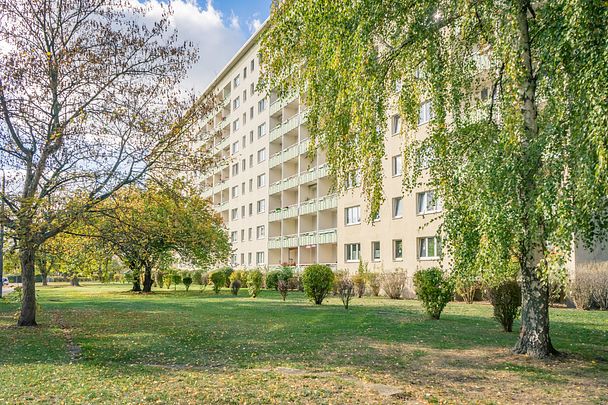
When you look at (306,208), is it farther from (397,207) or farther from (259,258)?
(397,207)

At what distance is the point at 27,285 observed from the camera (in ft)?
50.1

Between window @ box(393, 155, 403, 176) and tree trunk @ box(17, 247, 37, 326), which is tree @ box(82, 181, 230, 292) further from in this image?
window @ box(393, 155, 403, 176)

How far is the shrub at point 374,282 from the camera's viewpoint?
1260 inches

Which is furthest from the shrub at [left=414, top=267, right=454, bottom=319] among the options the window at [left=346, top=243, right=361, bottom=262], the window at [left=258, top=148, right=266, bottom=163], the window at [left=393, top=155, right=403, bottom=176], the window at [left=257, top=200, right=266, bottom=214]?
the window at [left=258, top=148, right=266, bottom=163]

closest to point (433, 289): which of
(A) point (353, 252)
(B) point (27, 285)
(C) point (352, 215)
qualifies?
(B) point (27, 285)

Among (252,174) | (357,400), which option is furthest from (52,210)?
(252,174)

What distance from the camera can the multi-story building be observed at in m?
32.2

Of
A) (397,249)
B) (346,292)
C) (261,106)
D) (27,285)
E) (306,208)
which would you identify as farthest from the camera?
(261,106)

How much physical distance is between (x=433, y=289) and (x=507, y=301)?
3.43m

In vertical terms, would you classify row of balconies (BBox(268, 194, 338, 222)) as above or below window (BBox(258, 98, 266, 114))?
below

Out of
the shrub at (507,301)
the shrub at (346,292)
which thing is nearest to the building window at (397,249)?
the shrub at (346,292)

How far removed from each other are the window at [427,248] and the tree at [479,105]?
20.3 meters

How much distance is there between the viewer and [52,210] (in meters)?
14.1

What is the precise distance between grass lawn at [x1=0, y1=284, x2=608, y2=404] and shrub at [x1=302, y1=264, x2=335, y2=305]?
7.05 metres
